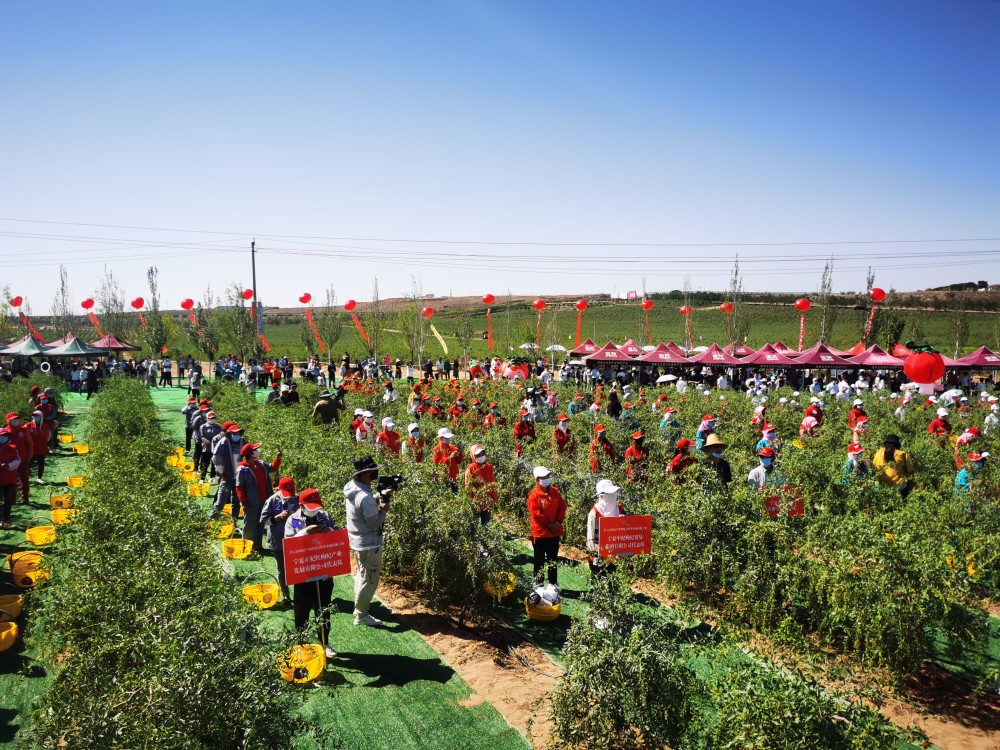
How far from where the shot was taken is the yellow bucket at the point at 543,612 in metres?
7.01

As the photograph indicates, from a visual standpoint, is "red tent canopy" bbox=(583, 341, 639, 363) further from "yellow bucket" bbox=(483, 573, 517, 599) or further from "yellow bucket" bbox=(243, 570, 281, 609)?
"yellow bucket" bbox=(243, 570, 281, 609)

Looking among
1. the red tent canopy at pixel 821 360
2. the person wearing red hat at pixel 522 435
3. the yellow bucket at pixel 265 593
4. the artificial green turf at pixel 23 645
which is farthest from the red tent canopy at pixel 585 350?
the yellow bucket at pixel 265 593

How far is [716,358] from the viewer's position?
30859 millimetres

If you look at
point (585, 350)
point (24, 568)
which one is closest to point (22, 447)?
point (24, 568)

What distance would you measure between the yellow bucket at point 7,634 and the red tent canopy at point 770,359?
29.0 metres

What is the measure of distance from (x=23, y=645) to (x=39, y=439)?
7.45m

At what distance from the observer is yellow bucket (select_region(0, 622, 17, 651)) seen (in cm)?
608

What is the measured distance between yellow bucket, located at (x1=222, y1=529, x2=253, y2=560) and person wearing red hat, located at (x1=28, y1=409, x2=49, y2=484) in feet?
19.7

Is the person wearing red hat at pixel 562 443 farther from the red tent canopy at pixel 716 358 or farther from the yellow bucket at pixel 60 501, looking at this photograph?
the red tent canopy at pixel 716 358

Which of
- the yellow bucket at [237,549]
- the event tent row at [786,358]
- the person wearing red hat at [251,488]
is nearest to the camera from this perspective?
the person wearing red hat at [251,488]

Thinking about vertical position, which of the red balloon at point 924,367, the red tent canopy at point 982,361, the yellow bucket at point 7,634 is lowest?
the yellow bucket at point 7,634

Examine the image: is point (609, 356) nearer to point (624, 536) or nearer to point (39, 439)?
point (39, 439)

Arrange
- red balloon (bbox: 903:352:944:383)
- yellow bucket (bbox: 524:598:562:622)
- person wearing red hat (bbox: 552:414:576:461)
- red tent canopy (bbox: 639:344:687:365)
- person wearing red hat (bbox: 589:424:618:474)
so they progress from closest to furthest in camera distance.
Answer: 1. yellow bucket (bbox: 524:598:562:622)
2. person wearing red hat (bbox: 589:424:618:474)
3. person wearing red hat (bbox: 552:414:576:461)
4. red balloon (bbox: 903:352:944:383)
5. red tent canopy (bbox: 639:344:687:365)

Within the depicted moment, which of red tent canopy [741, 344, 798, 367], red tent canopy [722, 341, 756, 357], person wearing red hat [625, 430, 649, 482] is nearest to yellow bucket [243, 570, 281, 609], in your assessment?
person wearing red hat [625, 430, 649, 482]
